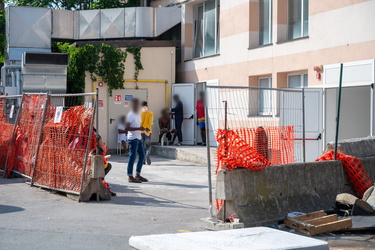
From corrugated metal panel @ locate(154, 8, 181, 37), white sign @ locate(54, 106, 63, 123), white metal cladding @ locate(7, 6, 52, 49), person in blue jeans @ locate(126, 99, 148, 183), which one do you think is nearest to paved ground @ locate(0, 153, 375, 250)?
person in blue jeans @ locate(126, 99, 148, 183)

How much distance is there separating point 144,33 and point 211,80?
3.85 meters

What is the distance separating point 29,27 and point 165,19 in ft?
18.3

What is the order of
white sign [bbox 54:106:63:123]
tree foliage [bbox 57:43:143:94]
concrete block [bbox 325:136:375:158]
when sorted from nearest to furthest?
concrete block [bbox 325:136:375:158]
white sign [bbox 54:106:63:123]
tree foliage [bbox 57:43:143:94]

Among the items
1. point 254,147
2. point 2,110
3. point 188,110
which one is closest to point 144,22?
point 188,110

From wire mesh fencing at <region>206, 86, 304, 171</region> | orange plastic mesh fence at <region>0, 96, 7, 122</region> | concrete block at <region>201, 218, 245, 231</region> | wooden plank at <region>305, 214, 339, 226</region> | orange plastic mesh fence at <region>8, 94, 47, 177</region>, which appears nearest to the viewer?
concrete block at <region>201, 218, 245, 231</region>

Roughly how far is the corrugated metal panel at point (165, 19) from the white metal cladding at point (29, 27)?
442 cm

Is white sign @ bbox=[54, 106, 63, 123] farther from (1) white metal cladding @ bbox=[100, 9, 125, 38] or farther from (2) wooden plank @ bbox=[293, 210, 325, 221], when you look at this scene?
(1) white metal cladding @ bbox=[100, 9, 125, 38]

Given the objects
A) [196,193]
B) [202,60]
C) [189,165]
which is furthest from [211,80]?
[196,193]

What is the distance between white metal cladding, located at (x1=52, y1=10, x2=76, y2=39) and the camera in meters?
24.0

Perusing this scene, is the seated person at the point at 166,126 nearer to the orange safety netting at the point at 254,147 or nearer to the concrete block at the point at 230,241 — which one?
the orange safety netting at the point at 254,147

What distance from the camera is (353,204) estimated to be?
→ 9.34m

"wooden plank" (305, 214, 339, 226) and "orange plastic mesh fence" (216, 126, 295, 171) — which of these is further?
"orange plastic mesh fence" (216, 126, 295, 171)

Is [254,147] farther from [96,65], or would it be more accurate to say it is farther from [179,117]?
[96,65]

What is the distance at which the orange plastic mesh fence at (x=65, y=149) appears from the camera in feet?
36.8
